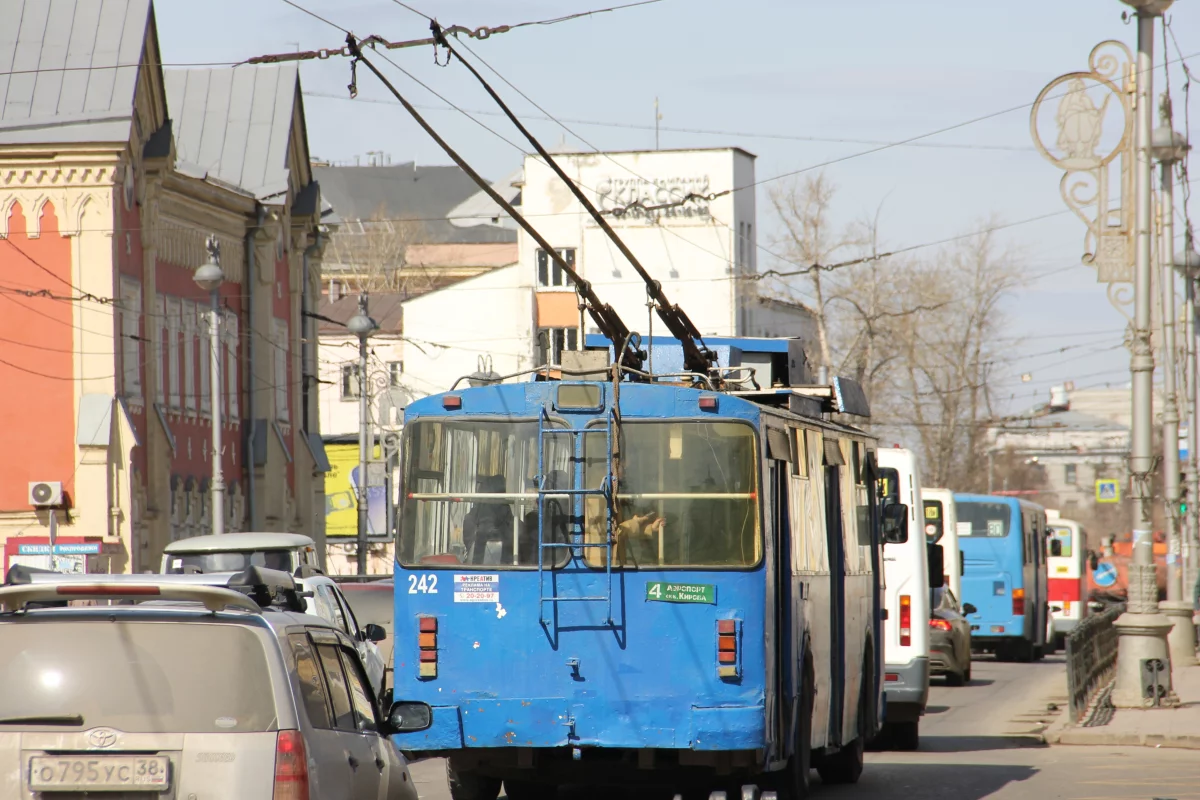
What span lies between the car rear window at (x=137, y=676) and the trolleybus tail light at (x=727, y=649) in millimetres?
5289

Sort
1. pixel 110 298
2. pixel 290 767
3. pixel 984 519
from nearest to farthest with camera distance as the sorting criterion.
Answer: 1. pixel 290 767
2. pixel 110 298
3. pixel 984 519

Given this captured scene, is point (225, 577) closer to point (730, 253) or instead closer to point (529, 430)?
point (529, 430)

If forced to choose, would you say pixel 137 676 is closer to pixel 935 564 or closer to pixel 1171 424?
pixel 935 564

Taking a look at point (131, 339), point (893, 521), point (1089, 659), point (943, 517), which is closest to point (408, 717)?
point (893, 521)

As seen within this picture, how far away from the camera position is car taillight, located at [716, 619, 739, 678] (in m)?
11.7

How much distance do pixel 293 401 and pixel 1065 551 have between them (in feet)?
65.6

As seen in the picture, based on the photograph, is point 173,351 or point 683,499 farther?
point 173,351

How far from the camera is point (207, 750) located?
261 inches

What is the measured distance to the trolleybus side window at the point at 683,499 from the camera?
1191 centimetres

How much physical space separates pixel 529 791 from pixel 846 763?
8.66 ft

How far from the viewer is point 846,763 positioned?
15.6m

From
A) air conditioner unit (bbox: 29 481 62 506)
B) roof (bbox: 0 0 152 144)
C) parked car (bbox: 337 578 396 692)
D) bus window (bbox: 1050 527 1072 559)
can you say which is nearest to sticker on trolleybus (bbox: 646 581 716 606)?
parked car (bbox: 337 578 396 692)

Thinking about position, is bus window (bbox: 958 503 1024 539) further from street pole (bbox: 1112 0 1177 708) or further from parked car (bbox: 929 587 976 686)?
street pole (bbox: 1112 0 1177 708)

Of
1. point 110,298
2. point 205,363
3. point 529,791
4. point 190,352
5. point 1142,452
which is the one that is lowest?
point 529,791
